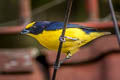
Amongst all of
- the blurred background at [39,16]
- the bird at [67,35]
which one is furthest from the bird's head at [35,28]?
the blurred background at [39,16]

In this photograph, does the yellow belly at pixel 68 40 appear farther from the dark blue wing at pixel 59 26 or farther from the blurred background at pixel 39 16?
the blurred background at pixel 39 16

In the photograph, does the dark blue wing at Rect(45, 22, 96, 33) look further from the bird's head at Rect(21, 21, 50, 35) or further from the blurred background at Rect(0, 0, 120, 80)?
the blurred background at Rect(0, 0, 120, 80)

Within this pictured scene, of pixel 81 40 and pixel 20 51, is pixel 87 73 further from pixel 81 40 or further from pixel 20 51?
pixel 81 40

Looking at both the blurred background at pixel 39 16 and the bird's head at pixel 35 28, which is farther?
the blurred background at pixel 39 16

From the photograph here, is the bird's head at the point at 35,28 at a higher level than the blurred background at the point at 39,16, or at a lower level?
higher

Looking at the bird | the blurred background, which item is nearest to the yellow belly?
the bird

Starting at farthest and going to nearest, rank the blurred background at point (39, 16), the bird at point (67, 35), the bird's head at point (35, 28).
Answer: the blurred background at point (39, 16) < the bird's head at point (35, 28) < the bird at point (67, 35)

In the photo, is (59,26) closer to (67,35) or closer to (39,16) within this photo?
(67,35)

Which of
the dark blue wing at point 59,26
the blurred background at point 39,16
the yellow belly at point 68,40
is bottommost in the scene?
the blurred background at point 39,16

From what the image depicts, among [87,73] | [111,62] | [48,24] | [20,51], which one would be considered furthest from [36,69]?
[48,24]

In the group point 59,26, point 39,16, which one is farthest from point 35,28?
point 39,16

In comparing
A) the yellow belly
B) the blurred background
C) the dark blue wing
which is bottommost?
the blurred background
